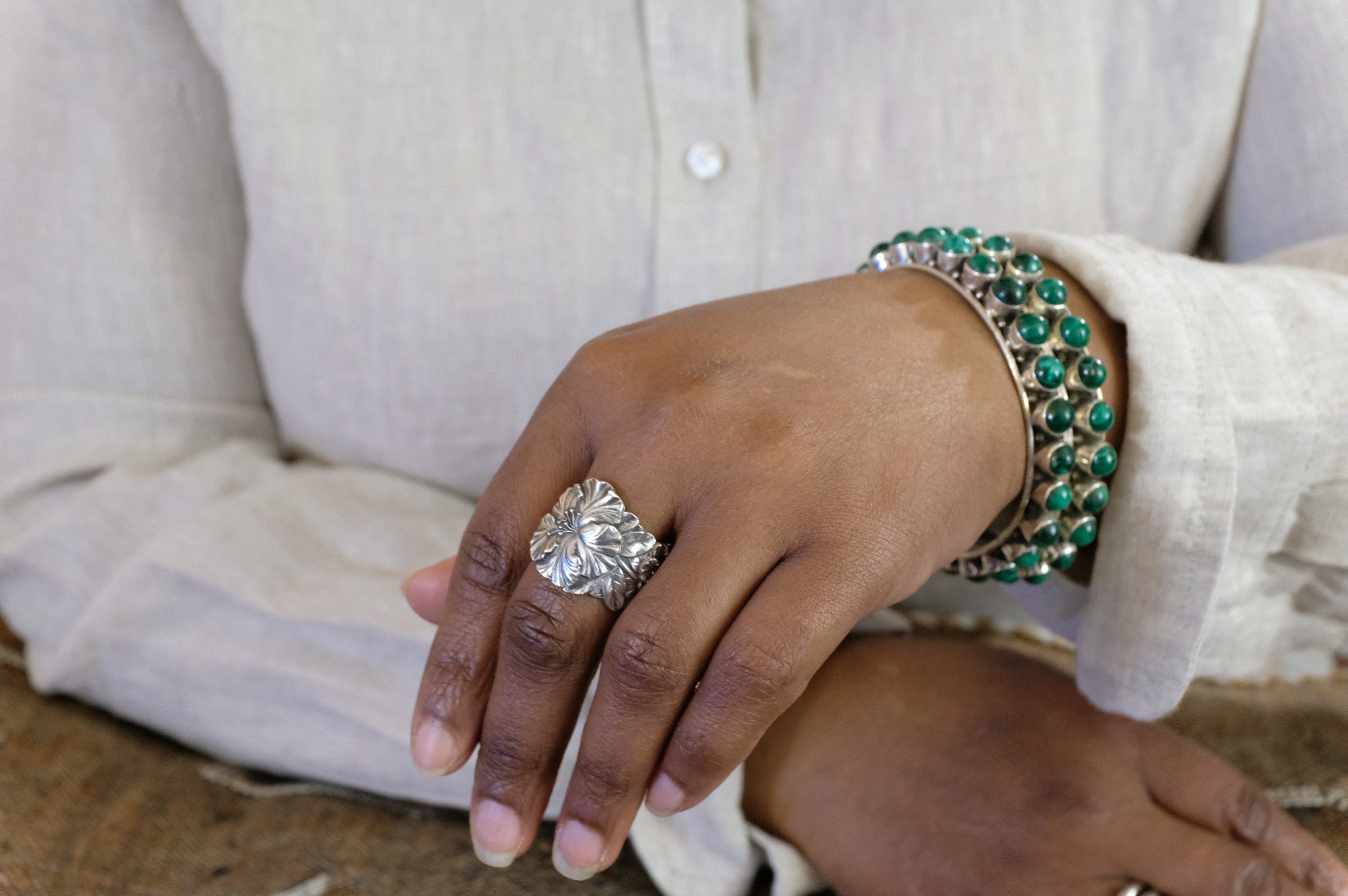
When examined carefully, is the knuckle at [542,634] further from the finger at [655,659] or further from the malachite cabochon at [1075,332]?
the malachite cabochon at [1075,332]

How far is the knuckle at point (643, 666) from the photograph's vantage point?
1.12 feet

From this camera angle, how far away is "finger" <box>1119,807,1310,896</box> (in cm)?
47

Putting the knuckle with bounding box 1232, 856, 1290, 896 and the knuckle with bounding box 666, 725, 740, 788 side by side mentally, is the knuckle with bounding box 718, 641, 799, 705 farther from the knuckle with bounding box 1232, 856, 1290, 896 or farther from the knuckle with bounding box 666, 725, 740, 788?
the knuckle with bounding box 1232, 856, 1290, 896

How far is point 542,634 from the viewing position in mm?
355

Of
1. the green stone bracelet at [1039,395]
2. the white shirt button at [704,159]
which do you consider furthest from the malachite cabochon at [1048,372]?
the white shirt button at [704,159]

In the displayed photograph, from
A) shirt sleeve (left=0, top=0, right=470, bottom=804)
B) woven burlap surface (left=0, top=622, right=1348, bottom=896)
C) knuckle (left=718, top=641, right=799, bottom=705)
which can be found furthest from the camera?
shirt sleeve (left=0, top=0, right=470, bottom=804)

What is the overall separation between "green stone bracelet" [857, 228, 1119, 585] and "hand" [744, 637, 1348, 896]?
0.13 meters

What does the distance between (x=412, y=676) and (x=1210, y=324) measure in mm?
571

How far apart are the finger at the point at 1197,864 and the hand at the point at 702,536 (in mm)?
233

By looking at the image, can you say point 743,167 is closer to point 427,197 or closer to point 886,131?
point 886,131

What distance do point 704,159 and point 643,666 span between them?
1.66 ft

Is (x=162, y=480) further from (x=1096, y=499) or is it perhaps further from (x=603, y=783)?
(x=1096, y=499)

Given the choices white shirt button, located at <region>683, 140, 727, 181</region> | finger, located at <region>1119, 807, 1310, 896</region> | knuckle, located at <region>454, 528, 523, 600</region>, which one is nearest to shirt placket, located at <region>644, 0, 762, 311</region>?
white shirt button, located at <region>683, 140, 727, 181</region>

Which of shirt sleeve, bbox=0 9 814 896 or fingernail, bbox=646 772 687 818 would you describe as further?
shirt sleeve, bbox=0 9 814 896
